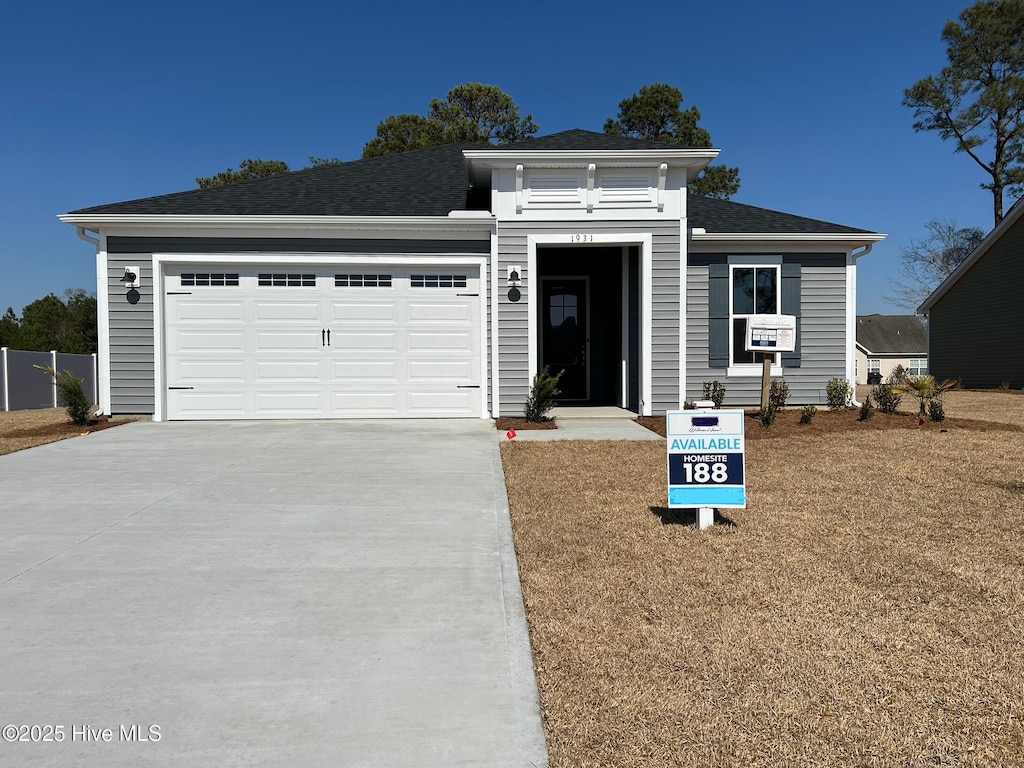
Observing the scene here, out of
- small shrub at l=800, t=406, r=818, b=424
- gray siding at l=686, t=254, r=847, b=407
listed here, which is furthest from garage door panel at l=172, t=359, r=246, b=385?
small shrub at l=800, t=406, r=818, b=424

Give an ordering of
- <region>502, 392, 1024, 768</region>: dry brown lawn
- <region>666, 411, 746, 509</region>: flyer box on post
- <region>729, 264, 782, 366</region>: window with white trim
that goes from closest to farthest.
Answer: <region>502, 392, 1024, 768</region>: dry brown lawn < <region>666, 411, 746, 509</region>: flyer box on post < <region>729, 264, 782, 366</region>: window with white trim

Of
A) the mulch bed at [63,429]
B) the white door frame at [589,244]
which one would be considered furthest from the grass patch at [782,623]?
the mulch bed at [63,429]

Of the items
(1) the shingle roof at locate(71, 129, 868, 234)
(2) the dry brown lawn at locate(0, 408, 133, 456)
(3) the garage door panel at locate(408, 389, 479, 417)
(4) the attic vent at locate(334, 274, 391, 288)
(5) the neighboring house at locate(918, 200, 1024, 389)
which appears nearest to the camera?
(2) the dry brown lawn at locate(0, 408, 133, 456)

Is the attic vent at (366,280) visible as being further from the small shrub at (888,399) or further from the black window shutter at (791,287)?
the small shrub at (888,399)

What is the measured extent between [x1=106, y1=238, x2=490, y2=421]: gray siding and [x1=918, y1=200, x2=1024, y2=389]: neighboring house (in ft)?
65.0

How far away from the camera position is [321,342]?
10977 millimetres

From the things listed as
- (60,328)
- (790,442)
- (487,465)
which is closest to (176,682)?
(487,465)

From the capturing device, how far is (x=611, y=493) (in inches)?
233

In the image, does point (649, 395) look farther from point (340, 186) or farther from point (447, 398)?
point (340, 186)

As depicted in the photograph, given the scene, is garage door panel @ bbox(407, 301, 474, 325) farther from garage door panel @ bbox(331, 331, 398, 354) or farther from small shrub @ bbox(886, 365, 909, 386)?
small shrub @ bbox(886, 365, 909, 386)

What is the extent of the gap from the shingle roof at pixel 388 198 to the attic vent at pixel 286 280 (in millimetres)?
973

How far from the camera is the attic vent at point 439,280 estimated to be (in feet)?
36.5

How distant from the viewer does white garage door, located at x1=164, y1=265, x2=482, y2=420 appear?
35.7 ft

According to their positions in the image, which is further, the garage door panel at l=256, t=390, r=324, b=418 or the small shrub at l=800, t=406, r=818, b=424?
the garage door panel at l=256, t=390, r=324, b=418
